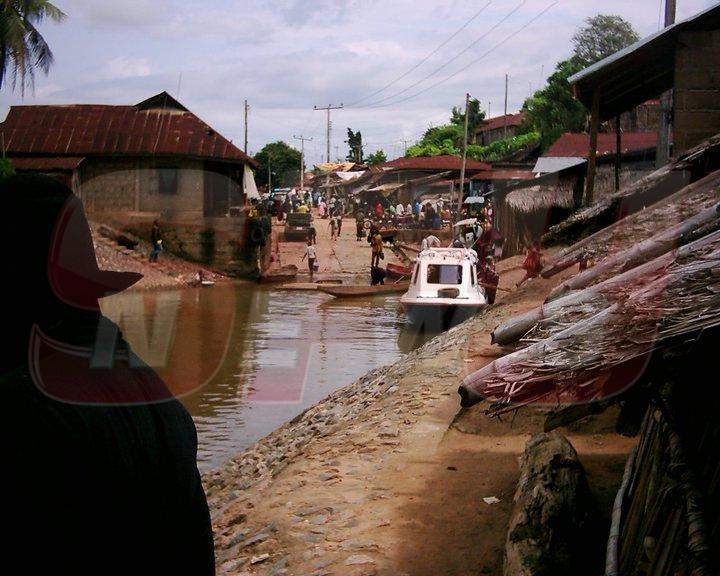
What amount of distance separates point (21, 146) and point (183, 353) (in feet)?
51.2

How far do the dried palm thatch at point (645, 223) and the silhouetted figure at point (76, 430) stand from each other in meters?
5.07

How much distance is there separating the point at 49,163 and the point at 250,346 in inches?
555

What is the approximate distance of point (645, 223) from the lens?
→ 6.57 m

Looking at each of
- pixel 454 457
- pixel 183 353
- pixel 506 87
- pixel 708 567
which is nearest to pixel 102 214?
pixel 183 353

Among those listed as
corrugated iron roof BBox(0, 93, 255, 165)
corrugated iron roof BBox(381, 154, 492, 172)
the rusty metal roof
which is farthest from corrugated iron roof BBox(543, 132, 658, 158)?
the rusty metal roof

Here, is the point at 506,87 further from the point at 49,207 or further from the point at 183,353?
the point at 49,207

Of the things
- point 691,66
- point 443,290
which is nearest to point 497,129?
point 443,290

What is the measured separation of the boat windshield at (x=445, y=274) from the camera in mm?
19562

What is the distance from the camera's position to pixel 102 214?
29766 millimetres

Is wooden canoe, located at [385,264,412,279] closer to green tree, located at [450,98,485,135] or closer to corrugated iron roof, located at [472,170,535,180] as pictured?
corrugated iron roof, located at [472,170,535,180]

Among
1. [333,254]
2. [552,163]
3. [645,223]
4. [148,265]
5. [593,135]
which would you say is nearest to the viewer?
[645,223]

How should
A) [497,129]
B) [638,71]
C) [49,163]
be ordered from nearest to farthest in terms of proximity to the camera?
[638,71] → [49,163] → [497,129]

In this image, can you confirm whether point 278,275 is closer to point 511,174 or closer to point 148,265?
point 148,265

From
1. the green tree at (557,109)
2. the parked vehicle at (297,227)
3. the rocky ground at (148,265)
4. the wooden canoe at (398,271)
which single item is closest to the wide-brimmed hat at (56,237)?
the wooden canoe at (398,271)
